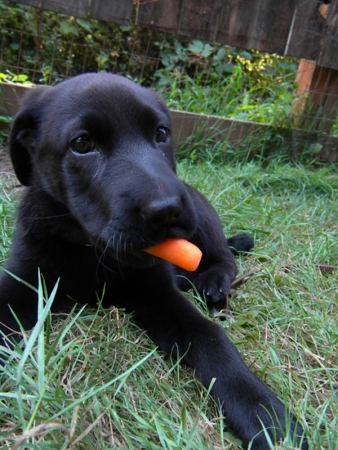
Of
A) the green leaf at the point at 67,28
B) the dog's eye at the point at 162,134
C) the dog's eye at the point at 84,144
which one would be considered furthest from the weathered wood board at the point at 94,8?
the dog's eye at the point at 84,144

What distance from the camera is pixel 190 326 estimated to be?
1.78 metres

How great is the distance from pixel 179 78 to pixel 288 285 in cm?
368

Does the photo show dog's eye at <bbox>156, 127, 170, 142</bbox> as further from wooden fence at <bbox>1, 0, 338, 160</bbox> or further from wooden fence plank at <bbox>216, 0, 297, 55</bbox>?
wooden fence plank at <bbox>216, 0, 297, 55</bbox>

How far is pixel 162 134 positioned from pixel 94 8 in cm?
263

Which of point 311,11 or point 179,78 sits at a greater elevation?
point 311,11

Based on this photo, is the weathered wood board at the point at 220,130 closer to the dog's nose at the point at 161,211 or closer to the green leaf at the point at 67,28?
the green leaf at the point at 67,28

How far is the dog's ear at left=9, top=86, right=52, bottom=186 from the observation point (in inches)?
80.3

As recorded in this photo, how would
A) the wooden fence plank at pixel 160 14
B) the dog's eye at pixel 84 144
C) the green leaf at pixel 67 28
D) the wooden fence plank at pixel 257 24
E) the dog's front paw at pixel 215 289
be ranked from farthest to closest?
1. the green leaf at pixel 67 28
2. the wooden fence plank at pixel 257 24
3. the wooden fence plank at pixel 160 14
4. the dog's front paw at pixel 215 289
5. the dog's eye at pixel 84 144

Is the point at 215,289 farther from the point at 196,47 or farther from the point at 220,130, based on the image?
the point at 196,47

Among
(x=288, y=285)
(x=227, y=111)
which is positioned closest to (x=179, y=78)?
(x=227, y=111)

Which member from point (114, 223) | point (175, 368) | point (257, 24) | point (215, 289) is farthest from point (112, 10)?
point (175, 368)

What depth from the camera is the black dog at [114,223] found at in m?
1.53

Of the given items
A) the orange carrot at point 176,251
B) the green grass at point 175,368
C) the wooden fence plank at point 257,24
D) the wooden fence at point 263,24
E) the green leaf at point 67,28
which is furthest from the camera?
the green leaf at point 67,28

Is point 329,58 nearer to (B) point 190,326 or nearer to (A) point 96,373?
(B) point 190,326
